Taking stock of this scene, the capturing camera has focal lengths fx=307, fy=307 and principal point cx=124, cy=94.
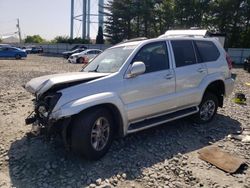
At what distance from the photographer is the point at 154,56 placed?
5.43 metres

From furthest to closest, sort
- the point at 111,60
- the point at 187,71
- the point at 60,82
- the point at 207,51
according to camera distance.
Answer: the point at 207,51 → the point at 187,71 → the point at 111,60 → the point at 60,82

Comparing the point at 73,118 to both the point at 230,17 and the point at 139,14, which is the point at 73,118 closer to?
the point at 230,17

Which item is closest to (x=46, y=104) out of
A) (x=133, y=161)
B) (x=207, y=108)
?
(x=133, y=161)

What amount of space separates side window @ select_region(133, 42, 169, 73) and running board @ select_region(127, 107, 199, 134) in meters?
0.86

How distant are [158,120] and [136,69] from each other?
1.10m

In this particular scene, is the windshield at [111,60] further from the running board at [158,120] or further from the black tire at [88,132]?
the running board at [158,120]

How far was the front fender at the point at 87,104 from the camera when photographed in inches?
165

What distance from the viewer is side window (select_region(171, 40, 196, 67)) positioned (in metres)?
5.81

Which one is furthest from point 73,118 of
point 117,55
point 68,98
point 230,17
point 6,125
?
point 230,17

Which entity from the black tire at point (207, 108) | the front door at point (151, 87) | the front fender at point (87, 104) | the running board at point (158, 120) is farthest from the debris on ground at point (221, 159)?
the front fender at point (87, 104)

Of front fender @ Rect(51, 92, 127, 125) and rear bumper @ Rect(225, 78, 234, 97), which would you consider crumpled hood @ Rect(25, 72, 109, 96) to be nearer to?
front fender @ Rect(51, 92, 127, 125)

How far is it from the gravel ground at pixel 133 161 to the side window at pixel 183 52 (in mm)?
1356

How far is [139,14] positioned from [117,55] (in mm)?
44001

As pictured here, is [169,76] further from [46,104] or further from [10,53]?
[10,53]
